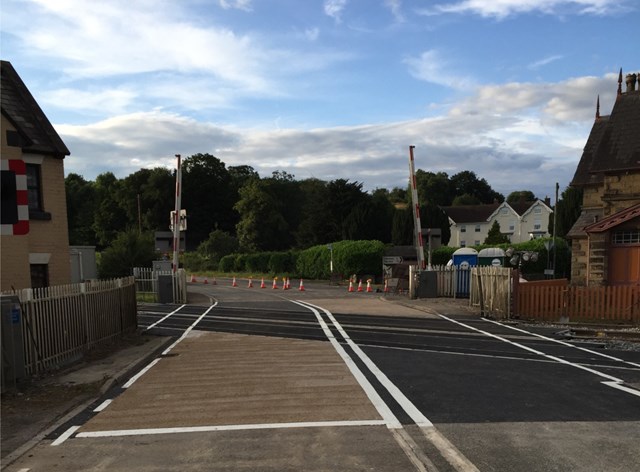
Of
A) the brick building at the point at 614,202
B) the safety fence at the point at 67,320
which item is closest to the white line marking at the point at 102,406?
the safety fence at the point at 67,320

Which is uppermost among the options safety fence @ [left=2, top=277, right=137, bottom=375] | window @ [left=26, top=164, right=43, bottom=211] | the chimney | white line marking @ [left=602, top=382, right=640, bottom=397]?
the chimney

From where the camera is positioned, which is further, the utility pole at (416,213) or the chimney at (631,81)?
the chimney at (631,81)

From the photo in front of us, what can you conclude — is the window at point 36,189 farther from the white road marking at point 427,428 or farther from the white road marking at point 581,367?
the white road marking at point 581,367

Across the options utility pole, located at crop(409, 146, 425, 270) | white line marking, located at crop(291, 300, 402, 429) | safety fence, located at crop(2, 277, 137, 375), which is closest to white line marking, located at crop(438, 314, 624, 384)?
white line marking, located at crop(291, 300, 402, 429)

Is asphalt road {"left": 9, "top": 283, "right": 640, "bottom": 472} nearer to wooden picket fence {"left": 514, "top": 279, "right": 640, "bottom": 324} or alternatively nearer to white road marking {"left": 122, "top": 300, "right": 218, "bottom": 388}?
white road marking {"left": 122, "top": 300, "right": 218, "bottom": 388}

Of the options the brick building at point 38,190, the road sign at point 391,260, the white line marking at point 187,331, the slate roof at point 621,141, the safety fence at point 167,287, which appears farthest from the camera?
the road sign at point 391,260

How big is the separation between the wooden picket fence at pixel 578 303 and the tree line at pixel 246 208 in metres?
43.7

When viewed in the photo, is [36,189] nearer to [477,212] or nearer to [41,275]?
[41,275]

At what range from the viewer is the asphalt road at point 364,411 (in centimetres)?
499

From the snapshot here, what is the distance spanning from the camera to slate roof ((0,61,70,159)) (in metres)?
15.4

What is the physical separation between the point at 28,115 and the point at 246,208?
202 ft

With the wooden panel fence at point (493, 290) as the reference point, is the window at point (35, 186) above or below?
above

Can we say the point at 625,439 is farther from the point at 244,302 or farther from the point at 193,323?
the point at 244,302

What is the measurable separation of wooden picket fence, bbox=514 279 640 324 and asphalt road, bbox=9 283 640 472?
5.11 meters
